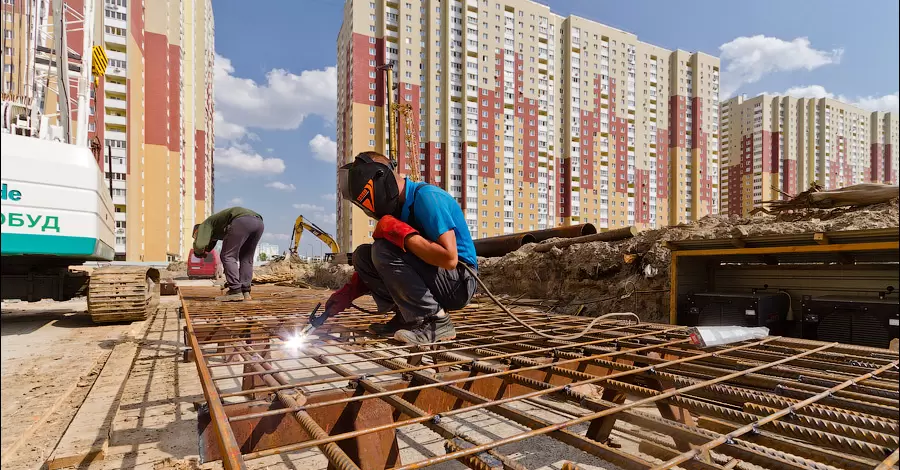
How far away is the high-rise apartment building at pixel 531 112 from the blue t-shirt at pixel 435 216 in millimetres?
46819

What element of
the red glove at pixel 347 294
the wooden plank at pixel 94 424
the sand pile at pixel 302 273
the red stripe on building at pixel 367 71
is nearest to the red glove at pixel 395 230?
the red glove at pixel 347 294

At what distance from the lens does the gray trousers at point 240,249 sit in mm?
5949

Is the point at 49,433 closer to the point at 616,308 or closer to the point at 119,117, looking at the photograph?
the point at 616,308

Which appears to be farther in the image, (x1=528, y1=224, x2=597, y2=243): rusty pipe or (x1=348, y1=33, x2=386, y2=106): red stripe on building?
(x1=348, y1=33, x2=386, y2=106): red stripe on building

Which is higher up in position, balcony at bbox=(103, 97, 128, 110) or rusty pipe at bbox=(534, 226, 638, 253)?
balcony at bbox=(103, 97, 128, 110)

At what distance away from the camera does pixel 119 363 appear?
4.81 meters

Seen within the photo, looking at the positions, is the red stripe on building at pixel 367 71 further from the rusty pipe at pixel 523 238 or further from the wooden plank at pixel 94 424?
the wooden plank at pixel 94 424

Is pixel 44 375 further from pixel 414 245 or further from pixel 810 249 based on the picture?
pixel 810 249

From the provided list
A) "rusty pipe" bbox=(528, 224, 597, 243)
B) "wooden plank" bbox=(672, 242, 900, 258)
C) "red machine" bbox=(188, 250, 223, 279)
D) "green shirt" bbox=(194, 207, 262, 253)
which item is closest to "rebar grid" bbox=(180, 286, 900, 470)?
"wooden plank" bbox=(672, 242, 900, 258)

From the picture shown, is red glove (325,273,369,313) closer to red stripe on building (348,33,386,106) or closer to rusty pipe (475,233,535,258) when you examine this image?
rusty pipe (475,233,535,258)

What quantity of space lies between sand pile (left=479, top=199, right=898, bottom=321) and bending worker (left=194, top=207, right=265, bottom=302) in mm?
5230

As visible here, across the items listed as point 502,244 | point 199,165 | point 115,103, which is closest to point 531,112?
point 199,165

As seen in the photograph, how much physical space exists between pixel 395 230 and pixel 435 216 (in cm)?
26

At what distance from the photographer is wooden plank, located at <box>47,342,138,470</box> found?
2.52m
